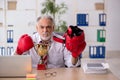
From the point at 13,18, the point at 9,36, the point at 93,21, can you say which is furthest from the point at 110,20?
the point at 9,36

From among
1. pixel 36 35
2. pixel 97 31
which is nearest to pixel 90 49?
pixel 97 31

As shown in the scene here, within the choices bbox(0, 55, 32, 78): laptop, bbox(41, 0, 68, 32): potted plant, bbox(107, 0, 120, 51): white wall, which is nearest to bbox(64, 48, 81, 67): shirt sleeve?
bbox(0, 55, 32, 78): laptop

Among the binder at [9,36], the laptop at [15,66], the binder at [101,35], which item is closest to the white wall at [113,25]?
the binder at [101,35]

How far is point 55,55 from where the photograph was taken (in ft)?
9.79

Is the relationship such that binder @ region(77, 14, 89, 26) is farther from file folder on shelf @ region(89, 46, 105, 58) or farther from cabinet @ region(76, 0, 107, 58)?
file folder on shelf @ region(89, 46, 105, 58)

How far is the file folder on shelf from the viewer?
679 cm

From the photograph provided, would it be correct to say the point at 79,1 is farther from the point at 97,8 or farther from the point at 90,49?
the point at 90,49

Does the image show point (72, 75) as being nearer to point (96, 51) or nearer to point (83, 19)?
point (83, 19)

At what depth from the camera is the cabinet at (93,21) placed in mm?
6672

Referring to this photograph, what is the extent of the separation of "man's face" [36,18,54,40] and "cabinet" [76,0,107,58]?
11.9ft

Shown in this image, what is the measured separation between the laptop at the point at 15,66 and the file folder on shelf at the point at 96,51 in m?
4.61

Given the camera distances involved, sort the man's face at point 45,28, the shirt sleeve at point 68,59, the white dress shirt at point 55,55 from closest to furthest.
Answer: the shirt sleeve at point 68,59
the white dress shirt at point 55,55
the man's face at point 45,28

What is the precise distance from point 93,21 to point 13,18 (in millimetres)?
1934

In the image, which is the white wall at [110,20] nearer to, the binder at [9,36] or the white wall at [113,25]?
the white wall at [113,25]
